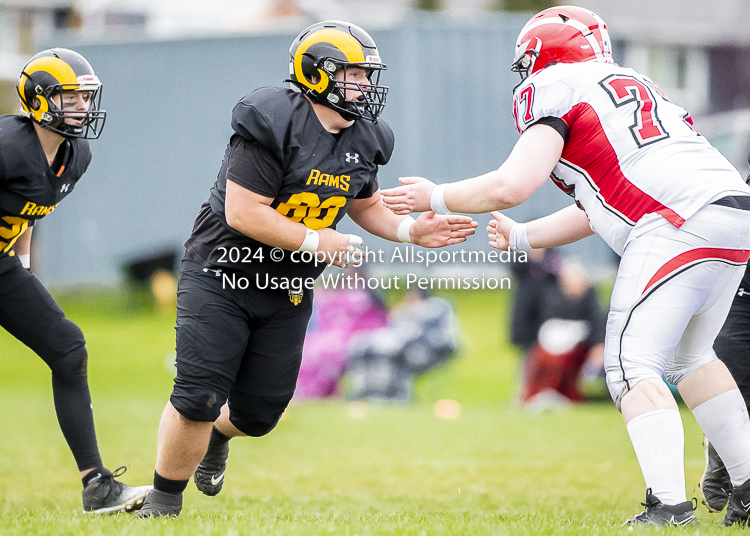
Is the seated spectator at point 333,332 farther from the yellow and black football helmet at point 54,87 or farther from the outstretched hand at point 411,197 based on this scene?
the outstretched hand at point 411,197

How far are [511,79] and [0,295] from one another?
39.4 feet

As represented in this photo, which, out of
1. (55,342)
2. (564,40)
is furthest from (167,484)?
(564,40)

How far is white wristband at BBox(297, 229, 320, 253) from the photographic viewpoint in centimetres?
381

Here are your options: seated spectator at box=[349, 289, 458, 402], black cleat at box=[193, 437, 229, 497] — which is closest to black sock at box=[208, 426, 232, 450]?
black cleat at box=[193, 437, 229, 497]

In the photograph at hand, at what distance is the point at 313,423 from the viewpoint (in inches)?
376

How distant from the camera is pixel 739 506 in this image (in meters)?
3.70

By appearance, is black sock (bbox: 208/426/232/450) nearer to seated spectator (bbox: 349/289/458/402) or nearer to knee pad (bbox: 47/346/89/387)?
knee pad (bbox: 47/346/89/387)

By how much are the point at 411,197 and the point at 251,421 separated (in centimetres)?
141

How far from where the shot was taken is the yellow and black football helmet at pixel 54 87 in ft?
13.8

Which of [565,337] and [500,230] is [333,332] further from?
[500,230]

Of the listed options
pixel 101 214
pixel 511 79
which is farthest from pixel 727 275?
pixel 101 214

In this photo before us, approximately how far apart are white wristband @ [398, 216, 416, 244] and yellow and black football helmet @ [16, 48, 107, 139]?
5.18ft

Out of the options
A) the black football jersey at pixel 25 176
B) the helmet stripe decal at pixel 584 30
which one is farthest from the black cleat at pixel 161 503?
the helmet stripe decal at pixel 584 30

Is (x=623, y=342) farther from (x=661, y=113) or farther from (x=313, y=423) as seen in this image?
(x=313, y=423)
